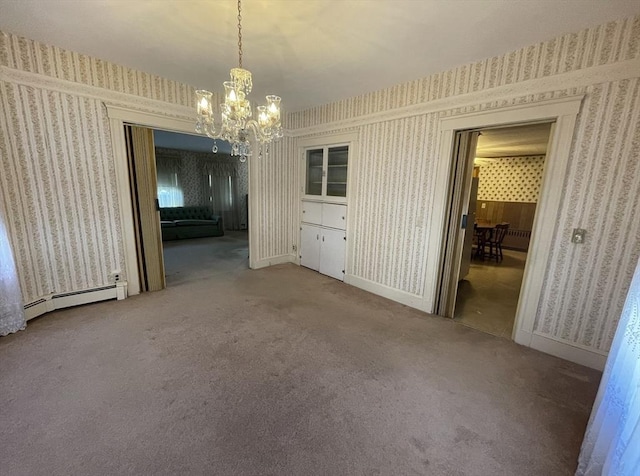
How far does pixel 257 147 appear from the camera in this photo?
→ 14.4 ft

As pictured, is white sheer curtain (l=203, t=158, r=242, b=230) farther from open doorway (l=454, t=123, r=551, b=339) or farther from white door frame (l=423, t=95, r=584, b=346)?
white door frame (l=423, t=95, r=584, b=346)

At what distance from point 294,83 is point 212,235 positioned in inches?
221

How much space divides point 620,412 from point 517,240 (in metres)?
7.25

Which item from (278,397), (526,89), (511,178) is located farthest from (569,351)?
(511,178)

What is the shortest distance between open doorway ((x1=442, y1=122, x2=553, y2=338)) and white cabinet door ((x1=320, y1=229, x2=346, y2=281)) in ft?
5.31

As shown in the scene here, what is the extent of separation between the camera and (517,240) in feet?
23.6

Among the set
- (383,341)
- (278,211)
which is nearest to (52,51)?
(278,211)

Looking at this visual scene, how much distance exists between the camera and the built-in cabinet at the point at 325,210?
4.24 meters

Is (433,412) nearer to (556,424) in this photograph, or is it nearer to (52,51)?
(556,424)

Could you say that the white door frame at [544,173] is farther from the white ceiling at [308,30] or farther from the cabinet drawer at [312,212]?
the cabinet drawer at [312,212]

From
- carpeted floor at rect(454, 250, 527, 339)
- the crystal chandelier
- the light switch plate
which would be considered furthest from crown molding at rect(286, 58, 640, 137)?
carpeted floor at rect(454, 250, 527, 339)

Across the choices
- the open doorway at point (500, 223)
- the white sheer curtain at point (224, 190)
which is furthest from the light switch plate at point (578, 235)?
the white sheer curtain at point (224, 190)

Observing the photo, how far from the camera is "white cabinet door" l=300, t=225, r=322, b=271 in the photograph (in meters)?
4.68

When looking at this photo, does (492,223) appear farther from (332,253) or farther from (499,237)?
(332,253)
